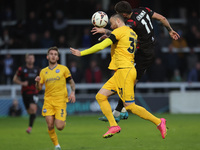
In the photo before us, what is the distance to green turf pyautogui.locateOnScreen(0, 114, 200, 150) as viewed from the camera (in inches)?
364

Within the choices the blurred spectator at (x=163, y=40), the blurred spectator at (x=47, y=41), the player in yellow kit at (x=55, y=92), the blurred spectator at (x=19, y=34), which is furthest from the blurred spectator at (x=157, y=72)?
the player in yellow kit at (x=55, y=92)

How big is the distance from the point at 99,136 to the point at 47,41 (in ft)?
23.8

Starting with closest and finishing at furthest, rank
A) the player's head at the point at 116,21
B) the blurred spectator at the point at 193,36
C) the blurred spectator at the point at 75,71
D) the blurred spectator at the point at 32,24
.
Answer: the player's head at the point at 116,21, the blurred spectator at the point at 75,71, the blurred spectator at the point at 32,24, the blurred spectator at the point at 193,36

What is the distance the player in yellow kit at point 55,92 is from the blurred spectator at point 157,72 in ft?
25.8

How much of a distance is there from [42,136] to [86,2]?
9.01 meters

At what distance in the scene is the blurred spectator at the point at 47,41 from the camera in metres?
17.3

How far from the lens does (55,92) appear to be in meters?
9.43

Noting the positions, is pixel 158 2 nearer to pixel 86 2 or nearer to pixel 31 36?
pixel 86 2

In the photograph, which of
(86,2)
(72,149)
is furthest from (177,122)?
(86,2)

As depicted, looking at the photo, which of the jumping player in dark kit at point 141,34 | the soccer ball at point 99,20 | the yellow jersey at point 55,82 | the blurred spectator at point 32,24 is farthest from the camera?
the blurred spectator at point 32,24

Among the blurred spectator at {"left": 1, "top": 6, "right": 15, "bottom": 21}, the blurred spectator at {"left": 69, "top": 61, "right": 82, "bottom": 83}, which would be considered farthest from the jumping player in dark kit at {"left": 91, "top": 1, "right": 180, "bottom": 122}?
the blurred spectator at {"left": 1, "top": 6, "right": 15, "bottom": 21}

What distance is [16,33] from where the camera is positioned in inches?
695

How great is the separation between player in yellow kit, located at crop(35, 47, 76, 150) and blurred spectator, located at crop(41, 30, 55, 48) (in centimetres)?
788

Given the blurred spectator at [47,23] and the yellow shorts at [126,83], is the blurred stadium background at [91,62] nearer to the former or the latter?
the blurred spectator at [47,23]
